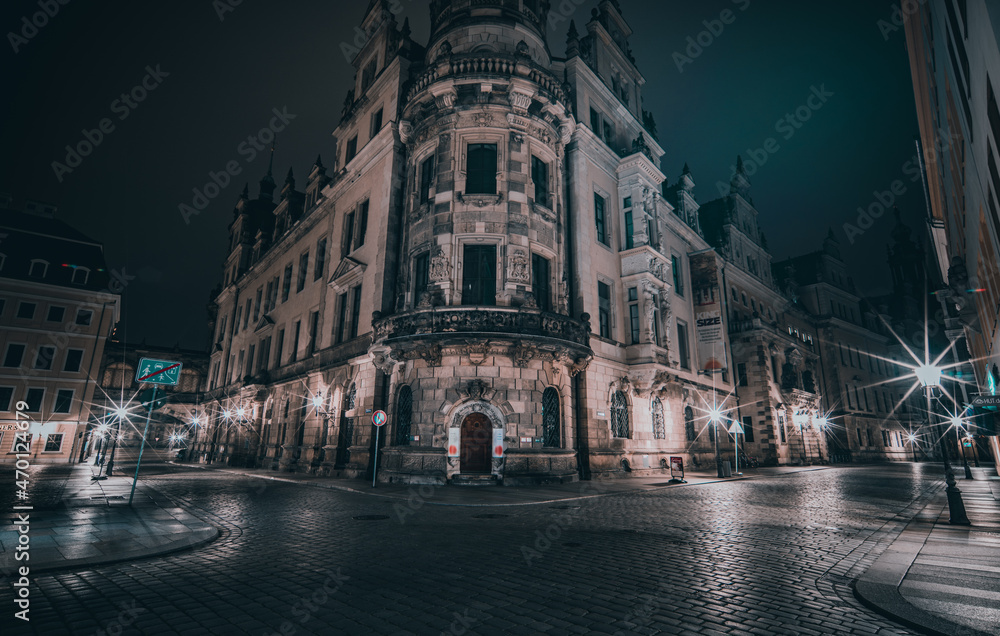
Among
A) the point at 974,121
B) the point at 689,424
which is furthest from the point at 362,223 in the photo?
the point at 974,121

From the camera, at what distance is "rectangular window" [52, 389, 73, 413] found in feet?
136

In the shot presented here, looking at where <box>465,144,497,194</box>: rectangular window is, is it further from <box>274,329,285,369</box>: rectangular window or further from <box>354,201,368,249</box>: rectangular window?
<box>274,329,285,369</box>: rectangular window

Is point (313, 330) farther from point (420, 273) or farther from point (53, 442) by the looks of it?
point (53, 442)

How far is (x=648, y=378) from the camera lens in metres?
26.6

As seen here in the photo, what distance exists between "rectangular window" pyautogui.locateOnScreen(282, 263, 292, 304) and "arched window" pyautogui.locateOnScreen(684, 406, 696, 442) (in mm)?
32499

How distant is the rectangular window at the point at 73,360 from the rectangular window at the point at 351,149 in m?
33.6

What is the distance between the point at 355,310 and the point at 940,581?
26614mm

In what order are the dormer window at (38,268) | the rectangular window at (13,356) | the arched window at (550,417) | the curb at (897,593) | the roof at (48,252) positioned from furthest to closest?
the dormer window at (38,268) → the roof at (48,252) → the rectangular window at (13,356) → the arched window at (550,417) → the curb at (897,593)

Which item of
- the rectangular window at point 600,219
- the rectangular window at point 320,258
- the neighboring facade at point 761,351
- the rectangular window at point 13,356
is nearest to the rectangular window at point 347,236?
the rectangular window at point 320,258

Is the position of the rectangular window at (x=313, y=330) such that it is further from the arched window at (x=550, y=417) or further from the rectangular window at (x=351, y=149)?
the arched window at (x=550, y=417)

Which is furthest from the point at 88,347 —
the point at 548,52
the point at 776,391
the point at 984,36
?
the point at 776,391

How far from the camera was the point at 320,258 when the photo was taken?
113 ft

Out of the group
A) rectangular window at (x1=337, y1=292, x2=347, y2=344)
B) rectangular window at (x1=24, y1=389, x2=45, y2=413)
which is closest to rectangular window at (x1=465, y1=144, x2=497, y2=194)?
rectangular window at (x1=337, y1=292, x2=347, y2=344)

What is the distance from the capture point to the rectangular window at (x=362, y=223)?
93.7 feet
